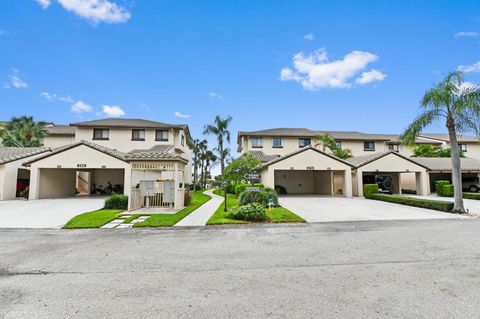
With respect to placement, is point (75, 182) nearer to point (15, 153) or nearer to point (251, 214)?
point (15, 153)

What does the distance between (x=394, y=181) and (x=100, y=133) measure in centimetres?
3547

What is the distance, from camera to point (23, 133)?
93.9 feet

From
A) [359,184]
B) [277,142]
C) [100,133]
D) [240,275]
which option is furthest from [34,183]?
[359,184]

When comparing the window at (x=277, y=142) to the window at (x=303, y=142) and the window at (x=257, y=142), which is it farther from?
the window at (x=303, y=142)

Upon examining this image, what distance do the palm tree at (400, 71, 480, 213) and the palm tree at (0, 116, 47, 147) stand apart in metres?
39.8

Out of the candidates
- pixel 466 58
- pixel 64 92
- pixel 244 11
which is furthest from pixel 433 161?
pixel 64 92

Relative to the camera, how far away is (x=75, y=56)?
55.9ft

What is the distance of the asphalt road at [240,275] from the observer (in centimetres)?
329

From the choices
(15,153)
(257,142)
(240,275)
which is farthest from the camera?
(257,142)

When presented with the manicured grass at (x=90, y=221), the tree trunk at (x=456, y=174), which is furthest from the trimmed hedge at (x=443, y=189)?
the manicured grass at (x=90, y=221)

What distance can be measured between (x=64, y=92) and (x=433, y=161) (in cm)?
4136

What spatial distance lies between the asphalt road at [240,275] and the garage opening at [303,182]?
760 inches

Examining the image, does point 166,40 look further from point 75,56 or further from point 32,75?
point 32,75

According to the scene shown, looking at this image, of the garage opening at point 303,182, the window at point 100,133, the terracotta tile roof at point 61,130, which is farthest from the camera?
the terracotta tile roof at point 61,130
